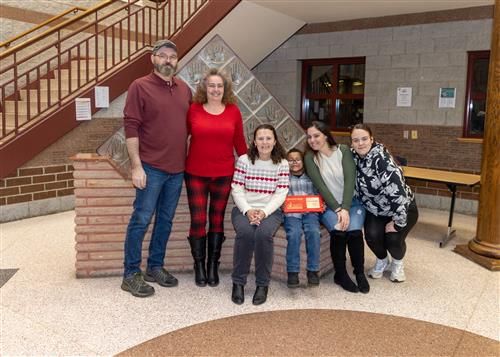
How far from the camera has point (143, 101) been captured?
2773mm

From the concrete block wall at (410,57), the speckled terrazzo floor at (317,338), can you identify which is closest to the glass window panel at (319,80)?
the concrete block wall at (410,57)

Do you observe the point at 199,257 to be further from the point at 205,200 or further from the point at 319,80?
the point at 319,80

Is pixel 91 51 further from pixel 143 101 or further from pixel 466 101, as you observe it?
pixel 466 101

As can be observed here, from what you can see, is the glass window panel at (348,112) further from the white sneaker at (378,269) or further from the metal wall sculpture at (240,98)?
the white sneaker at (378,269)

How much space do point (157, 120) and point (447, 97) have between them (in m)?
4.45

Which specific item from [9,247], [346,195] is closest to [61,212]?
[9,247]

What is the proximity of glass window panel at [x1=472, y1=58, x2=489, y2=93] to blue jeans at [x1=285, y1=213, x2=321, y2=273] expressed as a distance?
3.96m

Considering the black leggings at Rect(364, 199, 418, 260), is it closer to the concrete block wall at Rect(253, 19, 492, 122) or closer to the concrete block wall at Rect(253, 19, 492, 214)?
the concrete block wall at Rect(253, 19, 492, 214)

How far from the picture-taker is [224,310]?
2.79m

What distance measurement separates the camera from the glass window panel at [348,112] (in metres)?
6.90

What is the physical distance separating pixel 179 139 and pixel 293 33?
4826 millimetres

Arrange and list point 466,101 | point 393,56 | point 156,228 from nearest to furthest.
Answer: point 156,228, point 466,101, point 393,56

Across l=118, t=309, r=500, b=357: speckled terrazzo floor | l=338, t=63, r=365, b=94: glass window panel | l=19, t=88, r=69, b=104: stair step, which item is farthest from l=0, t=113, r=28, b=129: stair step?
l=338, t=63, r=365, b=94: glass window panel

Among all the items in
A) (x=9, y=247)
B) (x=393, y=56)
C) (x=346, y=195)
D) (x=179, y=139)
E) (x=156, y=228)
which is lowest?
(x=9, y=247)
